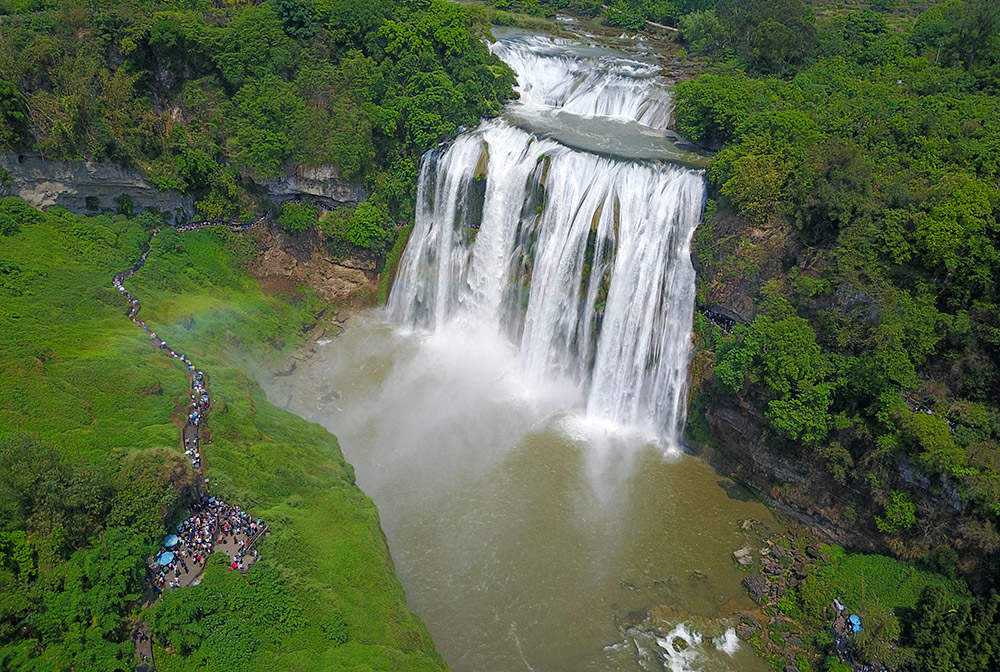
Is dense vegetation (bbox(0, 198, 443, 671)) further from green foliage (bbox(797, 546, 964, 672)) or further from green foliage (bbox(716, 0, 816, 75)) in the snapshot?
green foliage (bbox(716, 0, 816, 75))

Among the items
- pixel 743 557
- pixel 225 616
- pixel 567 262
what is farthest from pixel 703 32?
pixel 225 616

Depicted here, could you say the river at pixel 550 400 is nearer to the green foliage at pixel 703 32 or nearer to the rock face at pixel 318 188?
the rock face at pixel 318 188

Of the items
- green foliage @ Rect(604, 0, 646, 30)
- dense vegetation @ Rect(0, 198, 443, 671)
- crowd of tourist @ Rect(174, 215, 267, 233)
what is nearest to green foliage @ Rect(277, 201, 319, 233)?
crowd of tourist @ Rect(174, 215, 267, 233)

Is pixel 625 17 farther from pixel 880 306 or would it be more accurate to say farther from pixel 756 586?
pixel 756 586

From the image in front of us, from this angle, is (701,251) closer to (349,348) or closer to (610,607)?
(610,607)

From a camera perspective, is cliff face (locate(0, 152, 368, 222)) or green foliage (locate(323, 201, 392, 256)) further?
green foliage (locate(323, 201, 392, 256))

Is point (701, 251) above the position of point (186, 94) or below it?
below

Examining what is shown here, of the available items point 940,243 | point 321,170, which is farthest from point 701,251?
point 321,170
